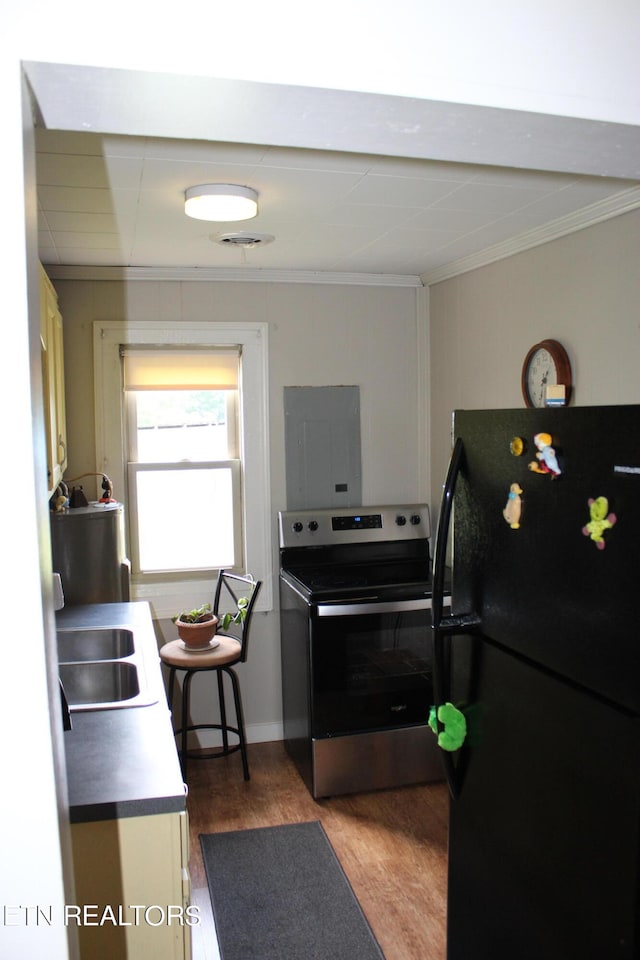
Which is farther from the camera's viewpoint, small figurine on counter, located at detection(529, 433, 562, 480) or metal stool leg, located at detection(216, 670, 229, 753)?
metal stool leg, located at detection(216, 670, 229, 753)

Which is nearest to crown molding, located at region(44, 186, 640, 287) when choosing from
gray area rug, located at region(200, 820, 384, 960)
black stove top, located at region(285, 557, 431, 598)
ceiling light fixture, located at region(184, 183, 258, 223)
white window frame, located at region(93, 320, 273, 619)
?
white window frame, located at region(93, 320, 273, 619)

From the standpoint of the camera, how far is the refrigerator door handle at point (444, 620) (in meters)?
1.89

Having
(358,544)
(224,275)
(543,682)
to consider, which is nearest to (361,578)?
(358,544)

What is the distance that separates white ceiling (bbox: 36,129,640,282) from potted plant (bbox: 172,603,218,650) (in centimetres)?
156

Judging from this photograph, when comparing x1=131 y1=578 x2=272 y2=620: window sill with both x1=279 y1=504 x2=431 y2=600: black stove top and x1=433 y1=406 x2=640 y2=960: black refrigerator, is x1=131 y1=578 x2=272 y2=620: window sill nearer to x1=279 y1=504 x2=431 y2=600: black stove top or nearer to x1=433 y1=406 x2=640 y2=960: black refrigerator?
x1=279 y1=504 x2=431 y2=600: black stove top

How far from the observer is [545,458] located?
5.51 feet

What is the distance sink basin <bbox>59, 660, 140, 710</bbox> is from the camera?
2.60 meters

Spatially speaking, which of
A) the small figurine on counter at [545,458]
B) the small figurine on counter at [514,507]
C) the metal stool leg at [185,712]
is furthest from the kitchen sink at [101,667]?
the small figurine on counter at [545,458]

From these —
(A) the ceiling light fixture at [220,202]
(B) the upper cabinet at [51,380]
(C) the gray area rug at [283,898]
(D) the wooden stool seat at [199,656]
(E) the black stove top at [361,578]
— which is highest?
(A) the ceiling light fixture at [220,202]

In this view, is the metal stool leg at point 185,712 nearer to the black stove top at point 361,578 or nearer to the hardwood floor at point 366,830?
the hardwood floor at point 366,830

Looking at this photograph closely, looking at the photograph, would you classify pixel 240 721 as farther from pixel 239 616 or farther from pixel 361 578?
pixel 361 578

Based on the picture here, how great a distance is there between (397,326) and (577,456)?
8.35 feet

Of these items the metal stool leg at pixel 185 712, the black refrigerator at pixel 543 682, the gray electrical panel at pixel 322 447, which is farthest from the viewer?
the gray electrical panel at pixel 322 447

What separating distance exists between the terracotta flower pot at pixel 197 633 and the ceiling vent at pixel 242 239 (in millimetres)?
1585
